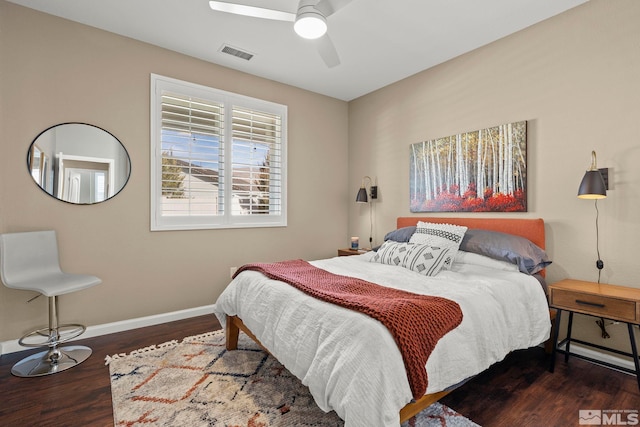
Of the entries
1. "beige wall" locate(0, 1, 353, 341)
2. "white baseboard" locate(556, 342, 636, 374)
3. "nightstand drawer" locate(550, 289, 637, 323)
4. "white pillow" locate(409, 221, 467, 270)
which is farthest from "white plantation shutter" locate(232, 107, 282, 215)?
"white baseboard" locate(556, 342, 636, 374)

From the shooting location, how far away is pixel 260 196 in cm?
402

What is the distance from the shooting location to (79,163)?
9.32 ft

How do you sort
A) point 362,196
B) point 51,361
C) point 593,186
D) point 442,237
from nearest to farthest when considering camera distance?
point 593,186 → point 51,361 → point 442,237 → point 362,196

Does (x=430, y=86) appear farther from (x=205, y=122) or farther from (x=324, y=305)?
(x=324, y=305)

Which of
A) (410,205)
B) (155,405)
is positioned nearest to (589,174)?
(410,205)

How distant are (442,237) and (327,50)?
188 centimetres

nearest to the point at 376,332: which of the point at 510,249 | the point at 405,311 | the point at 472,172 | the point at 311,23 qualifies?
the point at 405,311

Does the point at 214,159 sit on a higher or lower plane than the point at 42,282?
higher

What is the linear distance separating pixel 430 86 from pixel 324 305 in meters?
3.06

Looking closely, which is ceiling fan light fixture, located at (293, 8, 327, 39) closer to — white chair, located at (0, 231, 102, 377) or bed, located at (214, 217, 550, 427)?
bed, located at (214, 217, 550, 427)

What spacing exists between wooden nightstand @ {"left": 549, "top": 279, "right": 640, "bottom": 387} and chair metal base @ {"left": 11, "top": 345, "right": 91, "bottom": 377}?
357cm

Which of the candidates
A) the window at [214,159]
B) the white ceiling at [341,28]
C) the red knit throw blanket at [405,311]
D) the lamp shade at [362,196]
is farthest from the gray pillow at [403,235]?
the white ceiling at [341,28]

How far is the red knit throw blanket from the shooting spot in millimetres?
1394

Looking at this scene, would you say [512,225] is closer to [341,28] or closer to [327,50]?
[327,50]
